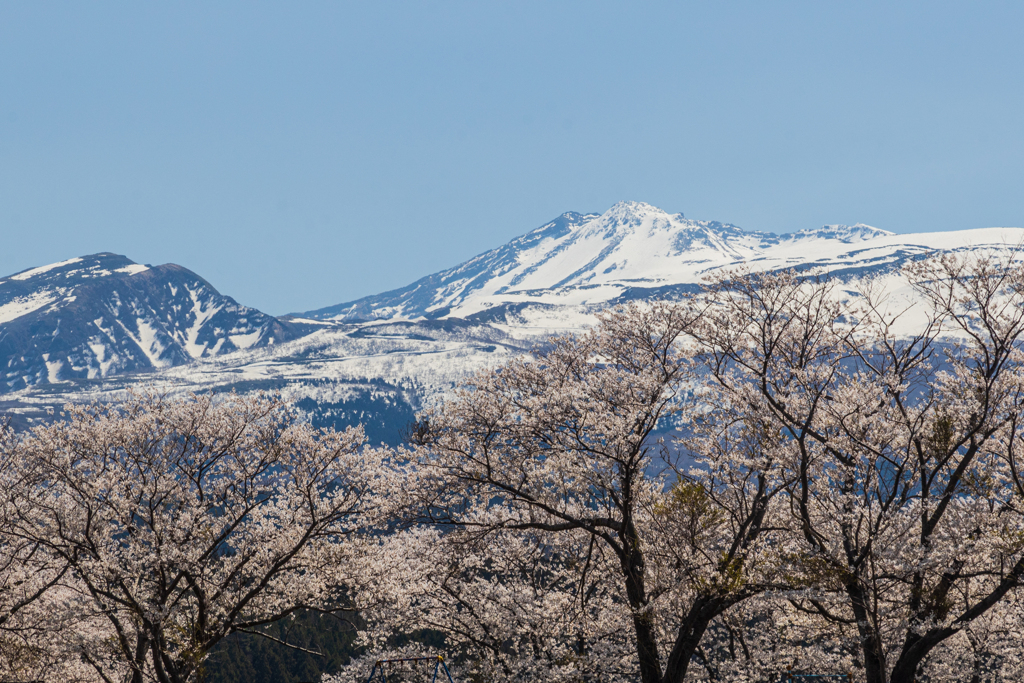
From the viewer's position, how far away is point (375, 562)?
26.5 metres

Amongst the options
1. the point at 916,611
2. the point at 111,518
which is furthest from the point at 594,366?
the point at 111,518

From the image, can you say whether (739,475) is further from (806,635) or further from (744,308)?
(806,635)

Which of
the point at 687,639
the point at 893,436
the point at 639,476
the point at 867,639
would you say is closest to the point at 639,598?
the point at 687,639

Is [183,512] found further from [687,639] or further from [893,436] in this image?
[893,436]

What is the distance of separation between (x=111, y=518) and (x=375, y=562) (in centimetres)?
869

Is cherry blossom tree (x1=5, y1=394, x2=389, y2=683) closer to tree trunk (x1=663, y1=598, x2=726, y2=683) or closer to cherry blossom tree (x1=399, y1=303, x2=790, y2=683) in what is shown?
cherry blossom tree (x1=399, y1=303, x2=790, y2=683)

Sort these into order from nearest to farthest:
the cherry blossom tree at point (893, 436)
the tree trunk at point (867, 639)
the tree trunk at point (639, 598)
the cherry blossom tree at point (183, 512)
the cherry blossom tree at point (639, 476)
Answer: the tree trunk at point (867, 639)
the cherry blossom tree at point (893, 436)
the cherry blossom tree at point (639, 476)
the tree trunk at point (639, 598)
the cherry blossom tree at point (183, 512)

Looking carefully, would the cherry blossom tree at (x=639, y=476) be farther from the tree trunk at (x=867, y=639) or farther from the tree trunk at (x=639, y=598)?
the tree trunk at (x=867, y=639)

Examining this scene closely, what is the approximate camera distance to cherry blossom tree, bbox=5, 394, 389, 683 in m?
20.4

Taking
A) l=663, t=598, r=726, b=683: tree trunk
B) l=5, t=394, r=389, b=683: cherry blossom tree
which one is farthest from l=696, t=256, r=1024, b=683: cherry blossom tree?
l=5, t=394, r=389, b=683: cherry blossom tree

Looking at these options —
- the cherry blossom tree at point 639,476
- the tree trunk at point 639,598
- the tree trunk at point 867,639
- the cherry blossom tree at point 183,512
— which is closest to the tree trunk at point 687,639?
the cherry blossom tree at point 639,476

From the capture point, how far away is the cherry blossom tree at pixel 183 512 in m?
20.4

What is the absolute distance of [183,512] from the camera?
2230cm

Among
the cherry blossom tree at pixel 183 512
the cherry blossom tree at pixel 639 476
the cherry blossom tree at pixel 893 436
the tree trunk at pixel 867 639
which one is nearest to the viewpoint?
the tree trunk at pixel 867 639
